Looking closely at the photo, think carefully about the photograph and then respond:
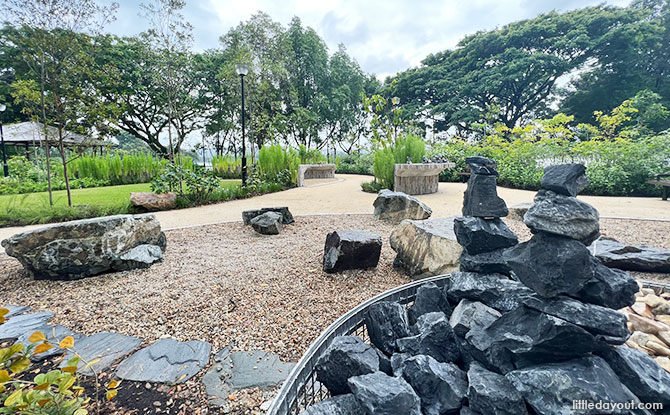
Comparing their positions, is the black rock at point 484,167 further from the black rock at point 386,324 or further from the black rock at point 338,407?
the black rock at point 338,407

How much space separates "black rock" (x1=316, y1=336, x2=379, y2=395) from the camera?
0.87m

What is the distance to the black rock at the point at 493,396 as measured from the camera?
26.5 inches

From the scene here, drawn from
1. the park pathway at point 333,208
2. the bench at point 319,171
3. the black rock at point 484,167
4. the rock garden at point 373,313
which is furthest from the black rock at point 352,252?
the bench at point 319,171

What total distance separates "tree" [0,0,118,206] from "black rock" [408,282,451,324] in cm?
708

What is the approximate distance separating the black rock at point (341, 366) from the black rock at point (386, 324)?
145 millimetres

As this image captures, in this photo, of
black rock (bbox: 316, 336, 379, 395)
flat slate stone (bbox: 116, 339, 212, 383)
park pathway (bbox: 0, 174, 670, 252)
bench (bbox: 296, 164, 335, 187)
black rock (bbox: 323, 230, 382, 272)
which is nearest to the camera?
black rock (bbox: 316, 336, 379, 395)

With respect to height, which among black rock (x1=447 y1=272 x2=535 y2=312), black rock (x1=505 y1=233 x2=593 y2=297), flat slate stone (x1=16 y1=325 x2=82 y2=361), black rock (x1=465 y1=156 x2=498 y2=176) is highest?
black rock (x1=465 y1=156 x2=498 y2=176)

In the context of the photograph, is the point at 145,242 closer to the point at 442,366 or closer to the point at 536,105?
the point at 442,366

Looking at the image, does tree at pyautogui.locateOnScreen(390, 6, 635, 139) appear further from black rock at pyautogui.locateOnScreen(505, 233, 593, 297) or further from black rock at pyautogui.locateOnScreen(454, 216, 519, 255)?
black rock at pyautogui.locateOnScreen(505, 233, 593, 297)

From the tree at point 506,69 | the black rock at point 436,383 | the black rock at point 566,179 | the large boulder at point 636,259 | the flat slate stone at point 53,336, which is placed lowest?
the flat slate stone at point 53,336

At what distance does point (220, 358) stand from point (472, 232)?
1.36 meters

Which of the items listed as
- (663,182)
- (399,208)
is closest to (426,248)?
(399,208)

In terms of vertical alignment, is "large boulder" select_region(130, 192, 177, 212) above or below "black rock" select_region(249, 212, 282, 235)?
above

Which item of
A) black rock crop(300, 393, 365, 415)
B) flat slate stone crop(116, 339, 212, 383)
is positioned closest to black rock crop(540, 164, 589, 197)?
black rock crop(300, 393, 365, 415)
